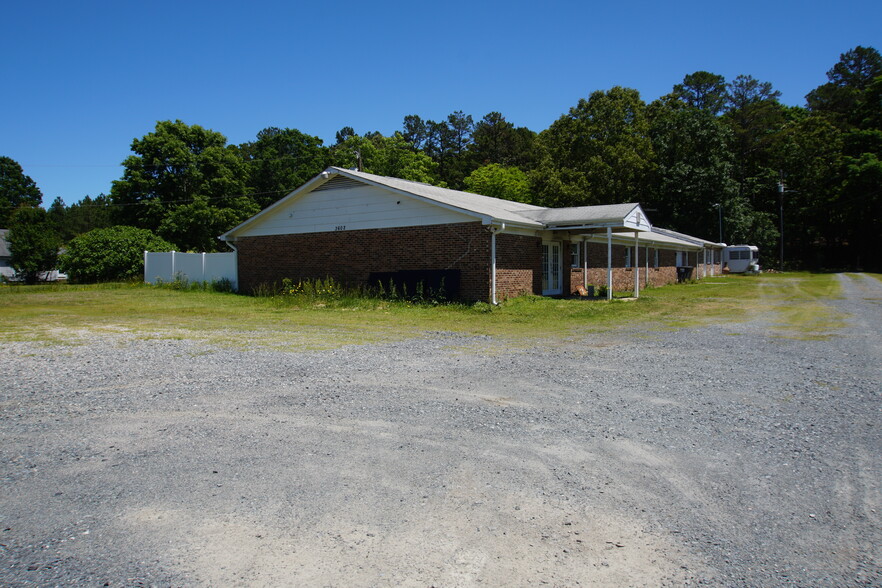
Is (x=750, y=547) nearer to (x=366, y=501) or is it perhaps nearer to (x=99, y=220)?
(x=366, y=501)

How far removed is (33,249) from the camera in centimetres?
3484

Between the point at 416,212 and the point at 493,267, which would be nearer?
the point at 493,267

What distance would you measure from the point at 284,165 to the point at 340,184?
111ft

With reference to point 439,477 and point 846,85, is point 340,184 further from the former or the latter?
point 846,85

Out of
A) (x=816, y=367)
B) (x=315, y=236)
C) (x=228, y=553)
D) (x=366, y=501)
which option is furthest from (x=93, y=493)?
(x=315, y=236)

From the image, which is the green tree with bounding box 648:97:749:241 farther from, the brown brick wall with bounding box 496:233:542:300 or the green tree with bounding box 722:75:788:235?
the brown brick wall with bounding box 496:233:542:300

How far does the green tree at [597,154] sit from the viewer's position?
149 ft

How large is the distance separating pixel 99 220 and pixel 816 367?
86.5 metres

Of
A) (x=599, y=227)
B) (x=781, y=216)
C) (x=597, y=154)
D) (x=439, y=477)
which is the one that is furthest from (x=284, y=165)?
(x=439, y=477)

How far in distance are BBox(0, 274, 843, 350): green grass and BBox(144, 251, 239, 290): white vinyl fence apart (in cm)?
313

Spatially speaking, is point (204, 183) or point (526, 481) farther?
point (204, 183)

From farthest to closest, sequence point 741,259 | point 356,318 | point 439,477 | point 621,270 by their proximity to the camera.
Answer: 1. point 741,259
2. point 621,270
3. point 356,318
4. point 439,477

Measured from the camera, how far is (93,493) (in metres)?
3.52

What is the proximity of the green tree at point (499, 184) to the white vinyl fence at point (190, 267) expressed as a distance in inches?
1165
